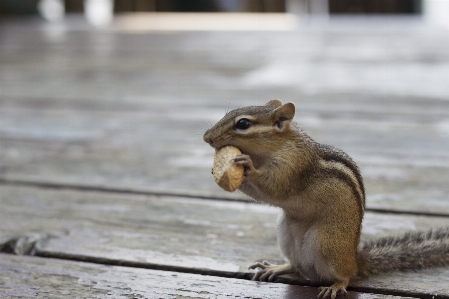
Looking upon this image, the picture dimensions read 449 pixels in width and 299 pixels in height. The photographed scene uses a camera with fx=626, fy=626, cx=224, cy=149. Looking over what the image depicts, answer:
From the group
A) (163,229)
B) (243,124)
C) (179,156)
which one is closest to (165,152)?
(179,156)

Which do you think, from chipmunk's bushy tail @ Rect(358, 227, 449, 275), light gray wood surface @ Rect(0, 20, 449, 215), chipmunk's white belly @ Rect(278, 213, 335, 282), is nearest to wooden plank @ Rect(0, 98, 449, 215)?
light gray wood surface @ Rect(0, 20, 449, 215)

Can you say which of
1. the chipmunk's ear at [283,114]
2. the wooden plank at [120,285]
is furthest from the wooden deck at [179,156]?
the chipmunk's ear at [283,114]

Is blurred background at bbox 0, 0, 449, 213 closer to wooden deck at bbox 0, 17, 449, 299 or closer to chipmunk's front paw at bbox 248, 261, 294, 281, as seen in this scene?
wooden deck at bbox 0, 17, 449, 299

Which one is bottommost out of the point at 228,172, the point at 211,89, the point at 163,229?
the point at 163,229

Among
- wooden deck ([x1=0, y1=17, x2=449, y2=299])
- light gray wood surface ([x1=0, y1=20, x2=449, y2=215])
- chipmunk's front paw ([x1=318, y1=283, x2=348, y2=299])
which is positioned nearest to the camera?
chipmunk's front paw ([x1=318, y1=283, x2=348, y2=299])

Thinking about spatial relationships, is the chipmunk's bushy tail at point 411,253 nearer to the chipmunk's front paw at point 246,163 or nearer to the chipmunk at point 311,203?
the chipmunk at point 311,203

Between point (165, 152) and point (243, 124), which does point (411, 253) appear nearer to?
point (243, 124)

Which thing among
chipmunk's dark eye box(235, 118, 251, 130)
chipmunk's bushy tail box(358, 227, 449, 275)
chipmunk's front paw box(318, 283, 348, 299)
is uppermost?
chipmunk's dark eye box(235, 118, 251, 130)
